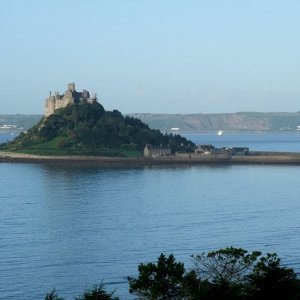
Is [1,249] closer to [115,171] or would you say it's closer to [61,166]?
[115,171]

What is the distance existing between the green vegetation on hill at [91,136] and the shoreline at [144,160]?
1344mm

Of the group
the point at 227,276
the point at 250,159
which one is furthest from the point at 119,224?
the point at 250,159

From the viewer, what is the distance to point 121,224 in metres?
35.3

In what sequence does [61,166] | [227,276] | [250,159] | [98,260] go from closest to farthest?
[227,276] → [98,260] → [61,166] → [250,159]

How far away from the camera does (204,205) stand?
43.0 meters

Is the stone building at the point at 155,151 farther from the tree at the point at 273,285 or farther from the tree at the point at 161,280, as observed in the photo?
the tree at the point at 161,280

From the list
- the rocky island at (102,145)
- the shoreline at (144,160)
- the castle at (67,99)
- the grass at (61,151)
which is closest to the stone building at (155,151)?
the rocky island at (102,145)

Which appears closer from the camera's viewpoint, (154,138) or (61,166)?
(61,166)

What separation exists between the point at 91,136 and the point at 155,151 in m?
7.38

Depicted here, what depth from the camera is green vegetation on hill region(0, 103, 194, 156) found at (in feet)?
284

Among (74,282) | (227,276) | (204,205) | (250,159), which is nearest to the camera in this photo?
(227,276)

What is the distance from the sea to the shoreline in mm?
17565

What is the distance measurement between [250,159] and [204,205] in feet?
148

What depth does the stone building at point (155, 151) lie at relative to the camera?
84.4 metres
